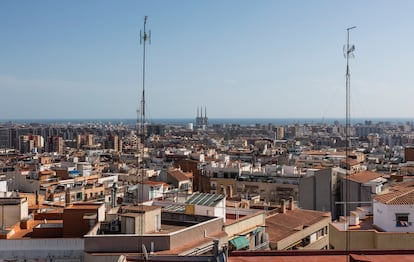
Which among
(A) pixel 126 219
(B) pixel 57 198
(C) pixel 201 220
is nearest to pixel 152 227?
(A) pixel 126 219

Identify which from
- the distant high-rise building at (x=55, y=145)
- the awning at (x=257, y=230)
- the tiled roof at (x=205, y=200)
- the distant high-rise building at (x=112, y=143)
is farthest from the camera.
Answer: the distant high-rise building at (x=112, y=143)

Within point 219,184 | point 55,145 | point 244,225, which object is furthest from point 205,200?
point 55,145

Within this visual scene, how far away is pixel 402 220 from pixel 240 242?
469 centimetres

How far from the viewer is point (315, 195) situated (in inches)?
1168

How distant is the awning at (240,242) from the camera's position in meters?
14.7

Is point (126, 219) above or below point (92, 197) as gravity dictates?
above

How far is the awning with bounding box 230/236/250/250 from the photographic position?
1467 centimetres

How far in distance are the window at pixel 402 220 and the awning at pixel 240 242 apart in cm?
430

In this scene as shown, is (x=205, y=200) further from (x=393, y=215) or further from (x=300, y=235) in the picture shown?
(x=393, y=215)

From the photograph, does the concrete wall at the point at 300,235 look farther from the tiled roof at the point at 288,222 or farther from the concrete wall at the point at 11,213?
the concrete wall at the point at 11,213

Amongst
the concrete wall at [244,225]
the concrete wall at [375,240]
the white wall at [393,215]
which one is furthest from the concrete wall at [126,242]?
the white wall at [393,215]

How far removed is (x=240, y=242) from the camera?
49.4 feet

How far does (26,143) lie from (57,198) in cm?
8624

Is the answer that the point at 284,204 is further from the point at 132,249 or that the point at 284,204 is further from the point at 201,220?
the point at 132,249
